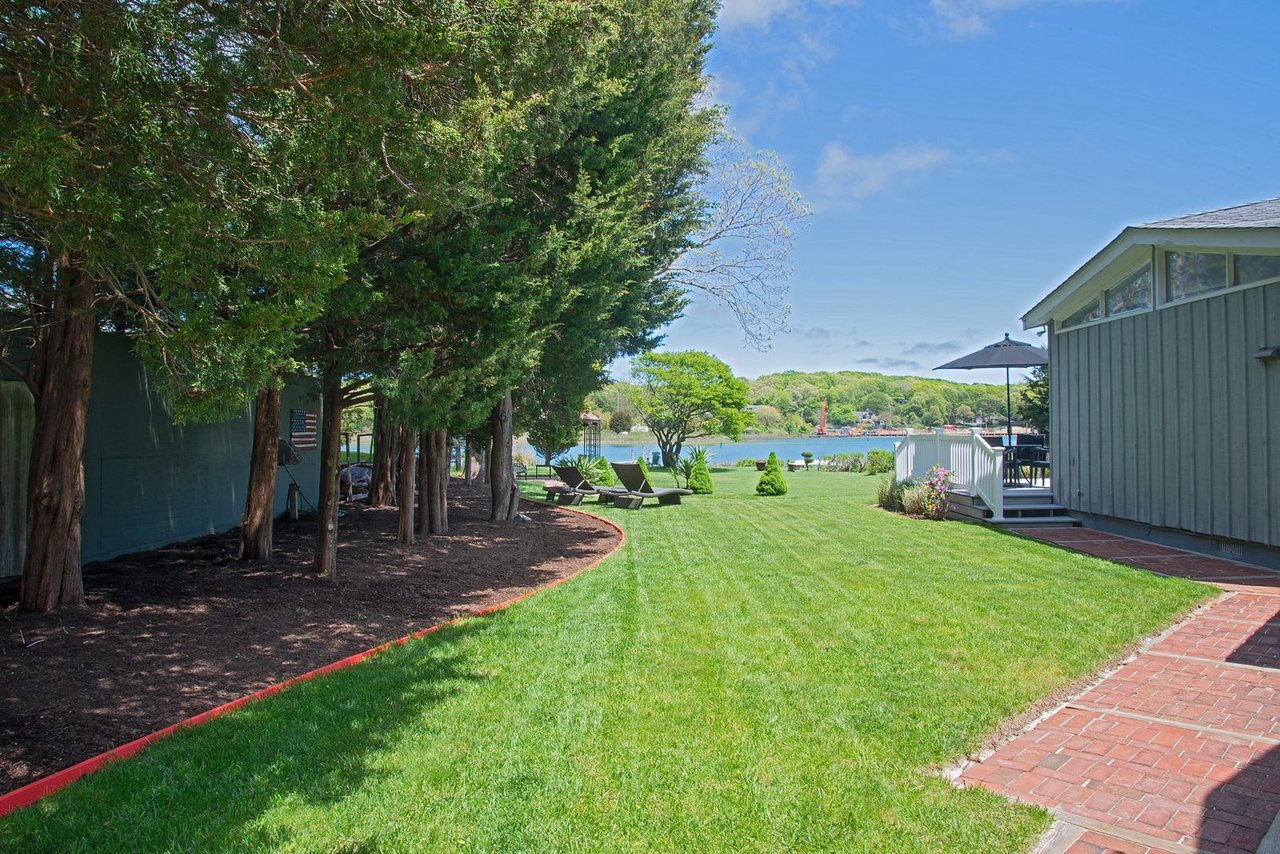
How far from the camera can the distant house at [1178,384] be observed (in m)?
7.52

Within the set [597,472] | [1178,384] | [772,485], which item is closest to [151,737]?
[1178,384]

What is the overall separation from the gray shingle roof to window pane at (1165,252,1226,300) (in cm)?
39

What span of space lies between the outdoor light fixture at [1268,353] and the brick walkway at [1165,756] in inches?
139

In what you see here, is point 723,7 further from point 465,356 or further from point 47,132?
point 47,132

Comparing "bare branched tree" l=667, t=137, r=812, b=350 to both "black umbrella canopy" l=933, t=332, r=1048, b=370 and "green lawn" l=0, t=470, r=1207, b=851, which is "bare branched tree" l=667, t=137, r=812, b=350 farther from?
"green lawn" l=0, t=470, r=1207, b=851

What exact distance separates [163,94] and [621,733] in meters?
3.73

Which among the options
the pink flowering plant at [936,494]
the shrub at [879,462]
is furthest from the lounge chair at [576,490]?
the shrub at [879,462]

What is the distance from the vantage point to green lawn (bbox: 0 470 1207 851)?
2645 millimetres

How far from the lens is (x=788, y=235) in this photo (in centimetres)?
1689

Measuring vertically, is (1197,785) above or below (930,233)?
below

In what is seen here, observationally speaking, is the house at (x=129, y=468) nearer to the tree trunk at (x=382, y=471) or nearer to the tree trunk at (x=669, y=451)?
the tree trunk at (x=382, y=471)

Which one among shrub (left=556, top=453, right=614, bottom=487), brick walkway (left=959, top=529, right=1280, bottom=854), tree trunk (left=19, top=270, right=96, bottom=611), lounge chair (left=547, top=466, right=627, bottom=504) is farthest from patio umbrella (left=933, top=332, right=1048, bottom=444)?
tree trunk (left=19, top=270, right=96, bottom=611)

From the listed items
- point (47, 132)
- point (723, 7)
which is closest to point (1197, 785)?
point (47, 132)

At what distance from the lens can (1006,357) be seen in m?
14.5
